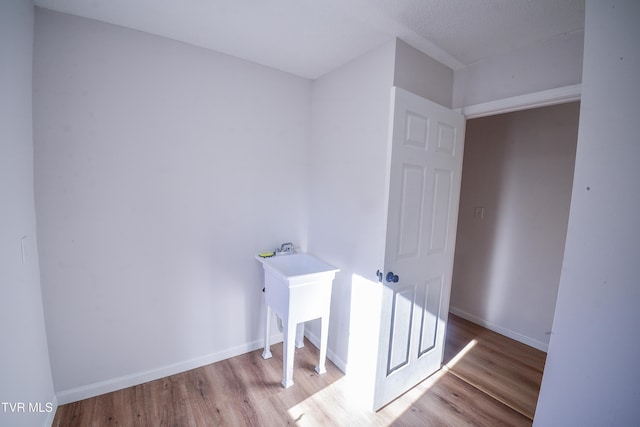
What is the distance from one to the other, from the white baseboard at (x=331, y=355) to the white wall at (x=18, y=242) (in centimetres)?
176

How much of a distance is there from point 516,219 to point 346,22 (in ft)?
7.79

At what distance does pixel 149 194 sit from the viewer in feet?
5.90

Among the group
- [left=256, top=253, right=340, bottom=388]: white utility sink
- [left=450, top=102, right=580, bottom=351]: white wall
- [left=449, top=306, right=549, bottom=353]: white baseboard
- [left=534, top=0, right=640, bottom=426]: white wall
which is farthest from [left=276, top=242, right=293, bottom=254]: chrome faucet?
[left=449, top=306, right=549, bottom=353]: white baseboard

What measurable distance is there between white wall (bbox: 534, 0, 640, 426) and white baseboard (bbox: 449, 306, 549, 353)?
6.51ft

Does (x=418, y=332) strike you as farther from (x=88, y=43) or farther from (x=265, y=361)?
(x=88, y=43)

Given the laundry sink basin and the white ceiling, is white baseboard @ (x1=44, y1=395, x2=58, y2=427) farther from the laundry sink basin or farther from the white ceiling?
the white ceiling

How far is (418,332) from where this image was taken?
6.15ft

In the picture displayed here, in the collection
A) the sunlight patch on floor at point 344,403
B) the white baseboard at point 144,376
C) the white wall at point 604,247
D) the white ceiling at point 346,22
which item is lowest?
the sunlight patch on floor at point 344,403

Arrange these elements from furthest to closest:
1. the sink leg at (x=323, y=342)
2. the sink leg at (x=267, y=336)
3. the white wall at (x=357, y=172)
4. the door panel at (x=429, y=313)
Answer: the sink leg at (x=267, y=336) < the sink leg at (x=323, y=342) < the door panel at (x=429, y=313) < the white wall at (x=357, y=172)

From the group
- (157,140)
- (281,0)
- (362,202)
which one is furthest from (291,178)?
(281,0)

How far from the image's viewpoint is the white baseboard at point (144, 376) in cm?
→ 168

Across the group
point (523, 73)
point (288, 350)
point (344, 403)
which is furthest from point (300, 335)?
point (523, 73)

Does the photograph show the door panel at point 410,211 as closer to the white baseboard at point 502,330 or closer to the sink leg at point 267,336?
the sink leg at point 267,336

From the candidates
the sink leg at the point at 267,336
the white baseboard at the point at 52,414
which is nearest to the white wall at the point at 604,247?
the sink leg at the point at 267,336
